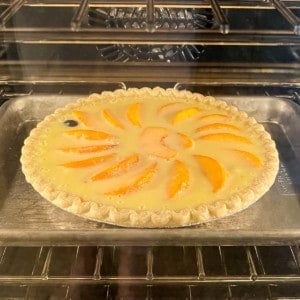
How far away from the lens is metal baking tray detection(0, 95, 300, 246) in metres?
1.34

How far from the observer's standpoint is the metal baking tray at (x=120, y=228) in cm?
134

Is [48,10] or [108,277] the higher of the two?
[48,10]

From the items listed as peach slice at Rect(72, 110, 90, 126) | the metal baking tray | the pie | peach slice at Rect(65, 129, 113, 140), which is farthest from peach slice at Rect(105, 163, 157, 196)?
peach slice at Rect(72, 110, 90, 126)

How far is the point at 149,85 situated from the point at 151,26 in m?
0.76

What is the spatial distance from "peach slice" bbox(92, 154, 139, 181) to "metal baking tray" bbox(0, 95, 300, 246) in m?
0.15

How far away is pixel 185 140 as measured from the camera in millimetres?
1695

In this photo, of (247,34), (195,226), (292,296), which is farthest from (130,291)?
(247,34)

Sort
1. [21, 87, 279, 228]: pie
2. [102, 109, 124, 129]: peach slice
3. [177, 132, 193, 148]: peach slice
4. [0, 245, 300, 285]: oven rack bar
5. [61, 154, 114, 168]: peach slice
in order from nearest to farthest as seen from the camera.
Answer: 1. [0, 245, 300, 285]: oven rack bar
2. [21, 87, 279, 228]: pie
3. [61, 154, 114, 168]: peach slice
4. [177, 132, 193, 148]: peach slice
5. [102, 109, 124, 129]: peach slice

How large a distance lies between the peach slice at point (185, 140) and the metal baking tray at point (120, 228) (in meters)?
0.31

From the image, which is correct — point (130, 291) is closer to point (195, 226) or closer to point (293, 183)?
point (195, 226)

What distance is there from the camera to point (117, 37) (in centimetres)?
136

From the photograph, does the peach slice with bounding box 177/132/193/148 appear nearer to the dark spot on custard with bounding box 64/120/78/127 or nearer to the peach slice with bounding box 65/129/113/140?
the peach slice with bounding box 65/129/113/140

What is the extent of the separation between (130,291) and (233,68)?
3.23 feet

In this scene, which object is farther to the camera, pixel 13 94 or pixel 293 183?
pixel 13 94
